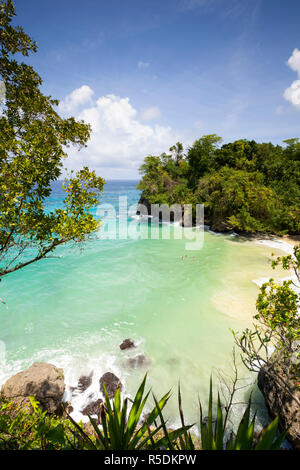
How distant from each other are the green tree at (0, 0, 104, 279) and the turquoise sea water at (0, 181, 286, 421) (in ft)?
3.72

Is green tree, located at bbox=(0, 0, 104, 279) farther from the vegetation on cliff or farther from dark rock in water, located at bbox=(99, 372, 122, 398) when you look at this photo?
the vegetation on cliff

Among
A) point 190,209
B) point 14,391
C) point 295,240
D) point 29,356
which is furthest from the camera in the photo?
point 190,209

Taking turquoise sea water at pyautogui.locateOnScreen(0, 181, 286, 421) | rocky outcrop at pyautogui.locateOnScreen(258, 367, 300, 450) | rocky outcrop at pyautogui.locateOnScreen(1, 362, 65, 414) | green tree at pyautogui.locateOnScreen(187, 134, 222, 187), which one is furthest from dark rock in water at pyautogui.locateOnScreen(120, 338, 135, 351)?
green tree at pyautogui.locateOnScreen(187, 134, 222, 187)

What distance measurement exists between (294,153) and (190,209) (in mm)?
18431

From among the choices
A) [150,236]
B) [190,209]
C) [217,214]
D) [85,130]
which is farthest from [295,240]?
[85,130]

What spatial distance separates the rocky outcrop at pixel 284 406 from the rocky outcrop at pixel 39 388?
5.63m

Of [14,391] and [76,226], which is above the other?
[76,226]

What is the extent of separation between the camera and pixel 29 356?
7.84m

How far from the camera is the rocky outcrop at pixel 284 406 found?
4227 mm

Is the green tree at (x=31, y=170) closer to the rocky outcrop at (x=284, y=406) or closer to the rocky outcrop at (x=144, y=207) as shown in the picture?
the rocky outcrop at (x=284, y=406)
